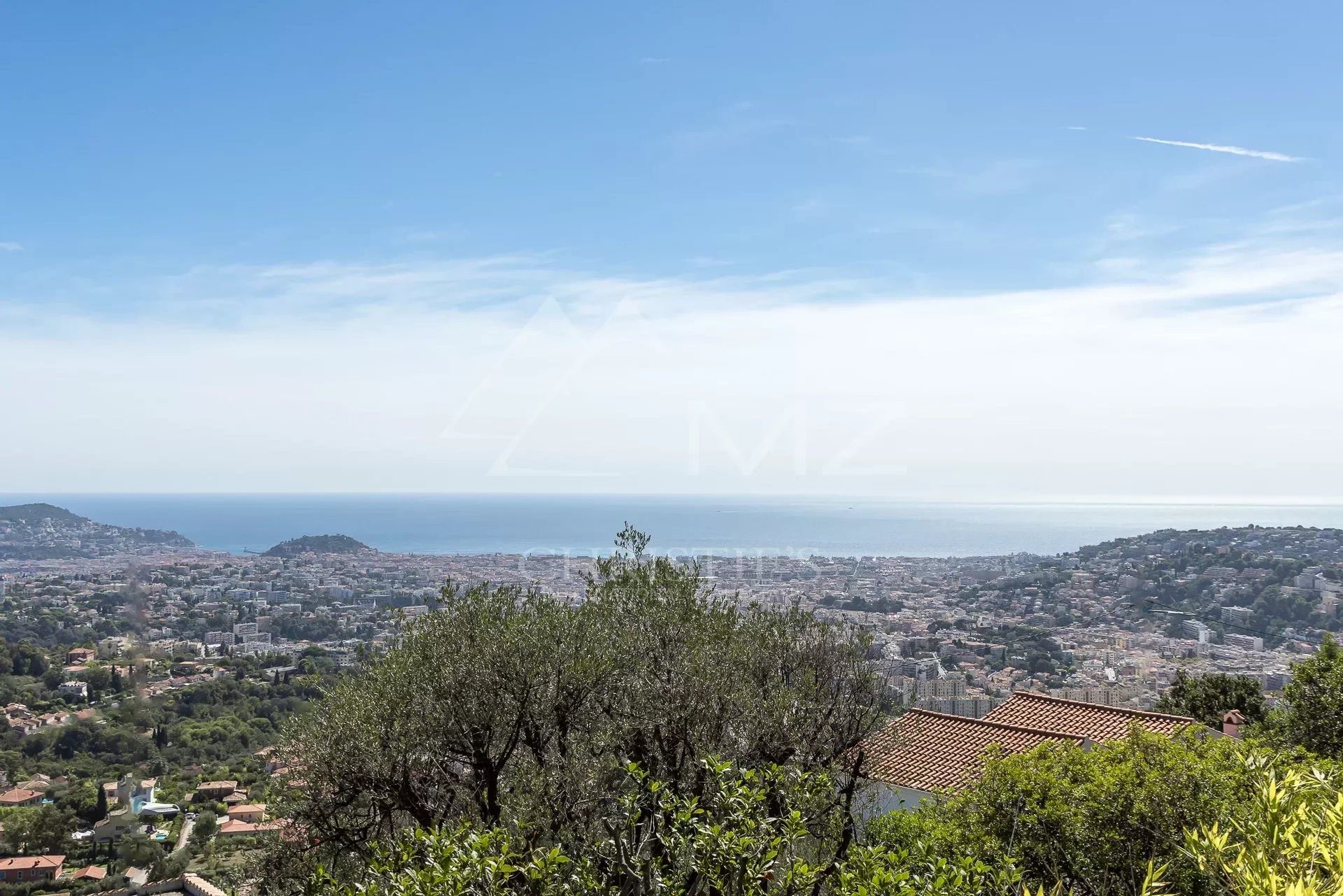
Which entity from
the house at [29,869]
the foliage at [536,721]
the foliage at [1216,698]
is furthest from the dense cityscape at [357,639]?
the foliage at [1216,698]

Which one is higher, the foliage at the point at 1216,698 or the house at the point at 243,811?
the foliage at the point at 1216,698

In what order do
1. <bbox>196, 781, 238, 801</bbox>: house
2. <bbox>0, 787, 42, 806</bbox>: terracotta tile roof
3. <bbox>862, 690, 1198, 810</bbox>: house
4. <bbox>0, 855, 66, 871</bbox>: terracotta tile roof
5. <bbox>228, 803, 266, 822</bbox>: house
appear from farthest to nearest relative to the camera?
<bbox>196, 781, 238, 801</bbox>: house → <bbox>0, 787, 42, 806</bbox>: terracotta tile roof → <bbox>228, 803, 266, 822</bbox>: house → <bbox>0, 855, 66, 871</bbox>: terracotta tile roof → <bbox>862, 690, 1198, 810</bbox>: house

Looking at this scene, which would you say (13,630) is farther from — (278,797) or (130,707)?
(278,797)

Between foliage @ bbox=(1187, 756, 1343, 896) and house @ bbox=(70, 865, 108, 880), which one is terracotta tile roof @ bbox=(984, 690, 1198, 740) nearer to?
foliage @ bbox=(1187, 756, 1343, 896)

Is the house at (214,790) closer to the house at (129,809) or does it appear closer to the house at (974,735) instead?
the house at (129,809)

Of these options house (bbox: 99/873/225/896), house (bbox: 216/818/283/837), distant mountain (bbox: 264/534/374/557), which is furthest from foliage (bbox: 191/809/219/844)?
distant mountain (bbox: 264/534/374/557)

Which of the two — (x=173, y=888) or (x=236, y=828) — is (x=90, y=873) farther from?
(x=173, y=888)
